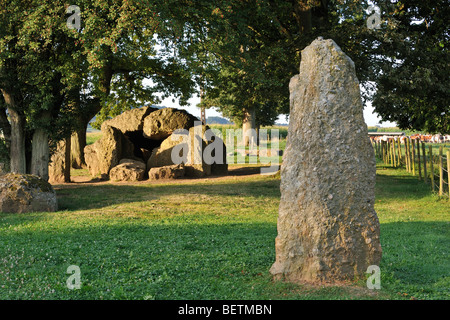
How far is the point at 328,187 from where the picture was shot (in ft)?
23.9

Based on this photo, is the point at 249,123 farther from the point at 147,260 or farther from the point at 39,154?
the point at 147,260

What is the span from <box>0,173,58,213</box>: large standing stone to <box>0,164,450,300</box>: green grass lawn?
692mm

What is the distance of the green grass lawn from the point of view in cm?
711

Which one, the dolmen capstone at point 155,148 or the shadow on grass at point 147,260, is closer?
the shadow on grass at point 147,260

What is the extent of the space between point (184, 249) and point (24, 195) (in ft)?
26.7

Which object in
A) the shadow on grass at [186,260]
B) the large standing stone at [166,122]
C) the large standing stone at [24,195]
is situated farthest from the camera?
the large standing stone at [166,122]

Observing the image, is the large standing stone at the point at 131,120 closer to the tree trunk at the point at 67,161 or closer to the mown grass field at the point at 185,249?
the tree trunk at the point at 67,161

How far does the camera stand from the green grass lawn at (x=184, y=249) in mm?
7113

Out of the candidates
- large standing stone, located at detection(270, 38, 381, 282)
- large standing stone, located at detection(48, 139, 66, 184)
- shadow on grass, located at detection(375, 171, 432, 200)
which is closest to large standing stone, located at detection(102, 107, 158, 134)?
large standing stone, located at detection(48, 139, 66, 184)

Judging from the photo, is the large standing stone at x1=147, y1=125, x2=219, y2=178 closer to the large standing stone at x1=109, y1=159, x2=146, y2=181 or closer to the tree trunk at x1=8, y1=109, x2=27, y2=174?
the large standing stone at x1=109, y1=159, x2=146, y2=181

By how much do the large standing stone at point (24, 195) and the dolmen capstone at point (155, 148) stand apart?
29.5 feet

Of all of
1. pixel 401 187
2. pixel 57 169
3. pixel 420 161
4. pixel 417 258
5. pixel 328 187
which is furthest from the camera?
pixel 57 169

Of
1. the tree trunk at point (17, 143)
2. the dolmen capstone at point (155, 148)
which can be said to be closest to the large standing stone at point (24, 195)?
the tree trunk at point (17, 143)

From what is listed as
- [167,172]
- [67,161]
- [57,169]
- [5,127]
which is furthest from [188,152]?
[5,127]
